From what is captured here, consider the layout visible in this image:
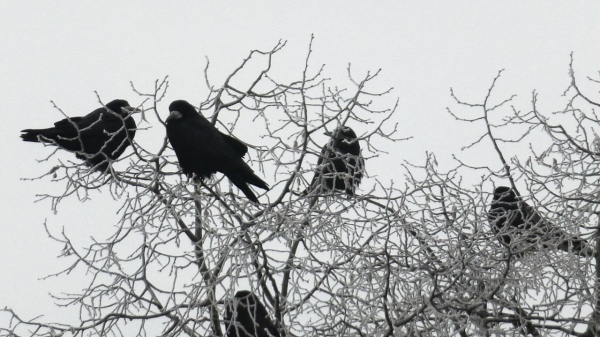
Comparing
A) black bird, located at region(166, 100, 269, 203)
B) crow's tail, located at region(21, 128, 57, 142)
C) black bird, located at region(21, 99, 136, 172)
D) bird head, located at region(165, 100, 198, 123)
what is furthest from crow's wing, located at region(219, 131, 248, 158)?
crow's tail, located at region(21, 128, 57, 142)

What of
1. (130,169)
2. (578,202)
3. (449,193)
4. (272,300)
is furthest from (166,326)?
(578,202)

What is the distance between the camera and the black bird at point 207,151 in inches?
274

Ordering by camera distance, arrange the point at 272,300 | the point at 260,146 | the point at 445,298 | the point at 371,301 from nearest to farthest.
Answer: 1. the point at 371,301
2. the point at 445,298
3. the point at 272,300
4. the point at 260,146

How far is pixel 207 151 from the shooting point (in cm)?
698

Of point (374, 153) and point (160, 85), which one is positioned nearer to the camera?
point (160, 85)

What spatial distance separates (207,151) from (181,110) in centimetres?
55

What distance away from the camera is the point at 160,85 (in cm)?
576

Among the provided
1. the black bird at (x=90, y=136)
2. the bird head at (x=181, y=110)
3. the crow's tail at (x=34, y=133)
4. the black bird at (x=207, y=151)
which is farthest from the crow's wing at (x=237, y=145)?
the crow's tail at (x=34, y=133)

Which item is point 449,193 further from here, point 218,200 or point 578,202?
point 218,200

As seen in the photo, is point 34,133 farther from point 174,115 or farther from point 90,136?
point 174,115

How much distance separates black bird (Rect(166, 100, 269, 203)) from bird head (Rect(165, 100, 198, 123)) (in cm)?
9

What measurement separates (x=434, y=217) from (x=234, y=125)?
195cm

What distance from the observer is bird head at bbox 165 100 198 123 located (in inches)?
286

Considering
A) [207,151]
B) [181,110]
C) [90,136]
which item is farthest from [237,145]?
[90,136]
